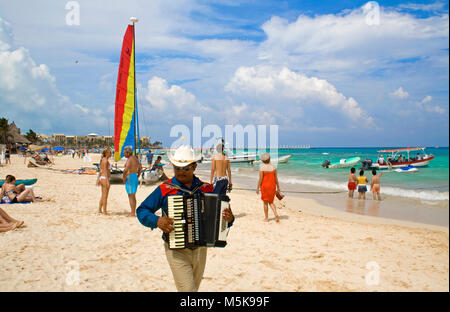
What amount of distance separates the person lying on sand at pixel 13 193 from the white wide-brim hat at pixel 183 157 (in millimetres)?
8055

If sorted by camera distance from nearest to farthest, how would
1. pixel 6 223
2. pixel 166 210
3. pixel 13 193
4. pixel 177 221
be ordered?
pixel 177 221 → pixel 166 210 → pixel 6 223 → pixel 13 193

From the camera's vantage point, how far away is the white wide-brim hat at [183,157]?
8.92ft

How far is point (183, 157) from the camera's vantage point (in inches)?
109

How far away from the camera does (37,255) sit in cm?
500

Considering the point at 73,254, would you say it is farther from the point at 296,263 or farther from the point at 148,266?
the point at 296,263

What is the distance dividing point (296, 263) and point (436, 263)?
7.26ft

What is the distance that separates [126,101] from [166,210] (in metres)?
8.98

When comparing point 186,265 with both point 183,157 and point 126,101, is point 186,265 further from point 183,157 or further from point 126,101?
point 126,101

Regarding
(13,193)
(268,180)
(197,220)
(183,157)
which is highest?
(183,157)

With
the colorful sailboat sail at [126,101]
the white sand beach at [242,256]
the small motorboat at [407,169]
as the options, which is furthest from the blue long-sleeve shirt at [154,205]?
the small motorboat at [407,169]

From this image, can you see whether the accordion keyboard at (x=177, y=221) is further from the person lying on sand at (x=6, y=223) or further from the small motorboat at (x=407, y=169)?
the small motorboat at (x=407, y=169)

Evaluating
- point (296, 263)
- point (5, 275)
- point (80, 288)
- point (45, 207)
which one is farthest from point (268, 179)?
point (45, 207)

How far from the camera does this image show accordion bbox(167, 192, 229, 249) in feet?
8.39

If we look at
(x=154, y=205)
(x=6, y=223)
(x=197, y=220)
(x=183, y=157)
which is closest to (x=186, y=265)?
(x=197, y=220)
